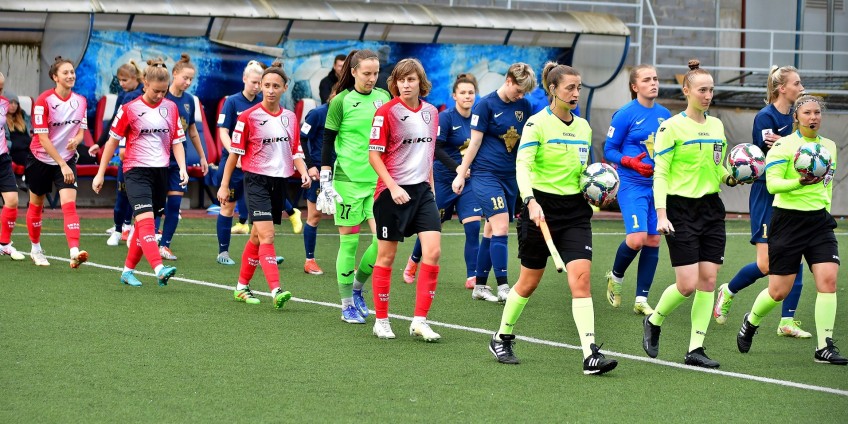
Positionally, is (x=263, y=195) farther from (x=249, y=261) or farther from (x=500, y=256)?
(x=500, y=256)

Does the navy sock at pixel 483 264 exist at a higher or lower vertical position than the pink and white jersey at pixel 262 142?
lower

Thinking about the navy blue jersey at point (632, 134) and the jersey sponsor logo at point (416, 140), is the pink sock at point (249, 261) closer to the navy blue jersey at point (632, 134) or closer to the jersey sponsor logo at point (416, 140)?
the jersey sponsor logo at point (416, 140)

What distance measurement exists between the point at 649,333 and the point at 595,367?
Result: 0.95 metres

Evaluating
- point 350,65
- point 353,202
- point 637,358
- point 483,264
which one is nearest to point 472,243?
point 483,264

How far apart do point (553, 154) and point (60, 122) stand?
21.4 feet

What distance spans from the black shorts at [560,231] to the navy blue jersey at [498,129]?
298cm

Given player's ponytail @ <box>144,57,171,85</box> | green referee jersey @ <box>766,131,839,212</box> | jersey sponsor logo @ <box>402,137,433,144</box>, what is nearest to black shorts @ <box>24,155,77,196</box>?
player's ponytail @ <box>144,57,171,85</box>

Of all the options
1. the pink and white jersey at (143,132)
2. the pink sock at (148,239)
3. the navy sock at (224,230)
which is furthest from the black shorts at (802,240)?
the navy sock at (224,230)

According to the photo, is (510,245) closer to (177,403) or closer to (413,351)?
(413,351)

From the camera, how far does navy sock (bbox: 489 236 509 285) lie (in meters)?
10.7

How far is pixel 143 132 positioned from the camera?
436 inches

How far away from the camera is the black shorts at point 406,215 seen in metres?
8.41

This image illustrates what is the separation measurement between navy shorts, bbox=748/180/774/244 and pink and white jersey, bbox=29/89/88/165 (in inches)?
266

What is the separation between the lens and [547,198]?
760 centimetres
